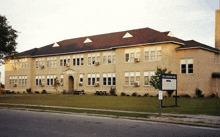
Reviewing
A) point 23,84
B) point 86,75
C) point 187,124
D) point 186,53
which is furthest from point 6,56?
point 187,124

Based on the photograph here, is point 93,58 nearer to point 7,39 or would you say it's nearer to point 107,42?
point 107,42

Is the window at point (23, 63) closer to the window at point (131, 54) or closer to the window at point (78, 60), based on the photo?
the window at point (78, 60)

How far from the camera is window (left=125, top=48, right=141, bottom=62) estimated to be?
4386 centimetres

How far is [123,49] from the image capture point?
149ft

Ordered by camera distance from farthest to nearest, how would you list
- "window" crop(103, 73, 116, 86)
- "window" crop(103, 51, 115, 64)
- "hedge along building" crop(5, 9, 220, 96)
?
"window" crop(103, 51, 115, 64), "window" crop(103, 73, 116, 86), "hedge along building" crop(5, 9, 220, 96)

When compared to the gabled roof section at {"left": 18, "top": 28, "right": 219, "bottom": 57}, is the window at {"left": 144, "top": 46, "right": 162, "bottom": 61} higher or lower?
lower

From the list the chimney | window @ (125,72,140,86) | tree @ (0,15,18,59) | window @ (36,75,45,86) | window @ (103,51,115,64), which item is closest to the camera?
tree @ (0,15,18,59)

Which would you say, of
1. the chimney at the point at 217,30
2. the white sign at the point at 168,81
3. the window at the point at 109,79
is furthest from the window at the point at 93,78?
the white sign at the point at 168,81

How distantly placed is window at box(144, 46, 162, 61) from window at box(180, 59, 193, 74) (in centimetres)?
364

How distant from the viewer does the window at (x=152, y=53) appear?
136 ft

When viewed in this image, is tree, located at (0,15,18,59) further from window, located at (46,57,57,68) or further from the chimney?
the chimney

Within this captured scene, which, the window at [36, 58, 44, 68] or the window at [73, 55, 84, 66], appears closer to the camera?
the window at [73, 55, 84, 66]

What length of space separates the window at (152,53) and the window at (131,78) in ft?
10.7

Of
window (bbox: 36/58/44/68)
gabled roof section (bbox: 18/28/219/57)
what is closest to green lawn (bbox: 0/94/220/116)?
gabled roof section (bbox: 18/28/219/57)
